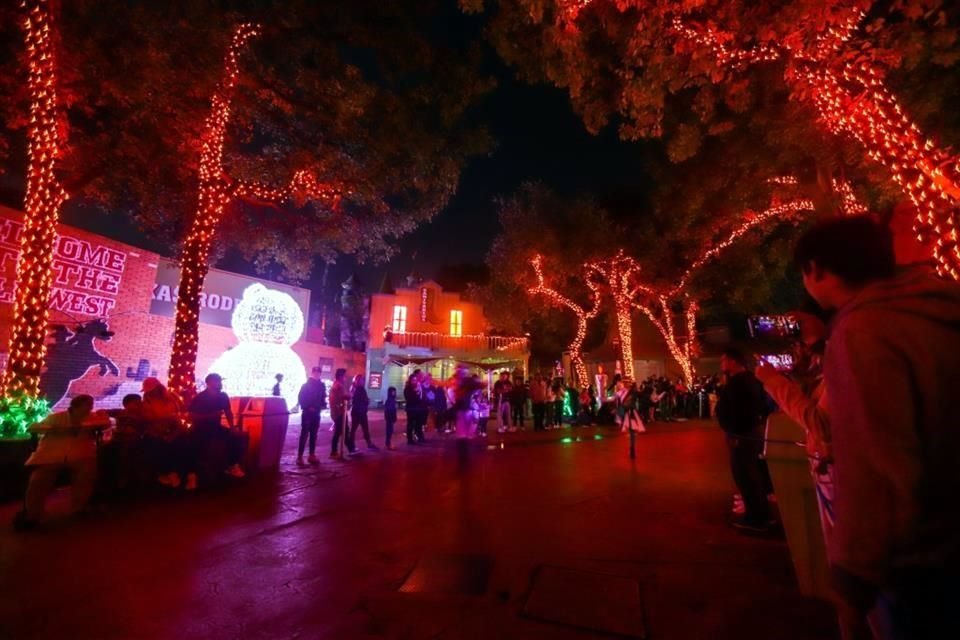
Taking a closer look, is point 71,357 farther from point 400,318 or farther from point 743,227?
point 743,227

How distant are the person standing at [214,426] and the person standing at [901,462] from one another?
750 centimetres

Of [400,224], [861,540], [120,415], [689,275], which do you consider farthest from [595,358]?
[861,540]

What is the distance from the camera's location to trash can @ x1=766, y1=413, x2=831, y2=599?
2846 mm

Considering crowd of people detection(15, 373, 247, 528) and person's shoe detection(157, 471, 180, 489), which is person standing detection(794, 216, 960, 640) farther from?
person's shoe detection(157, 471, 180, 489)

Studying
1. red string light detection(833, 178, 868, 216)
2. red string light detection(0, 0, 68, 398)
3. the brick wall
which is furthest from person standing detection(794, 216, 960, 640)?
the brick wall

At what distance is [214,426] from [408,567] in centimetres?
458

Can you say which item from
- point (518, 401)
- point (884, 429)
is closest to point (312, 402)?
point (518, 401)

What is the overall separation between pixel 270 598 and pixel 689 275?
20.0 metres

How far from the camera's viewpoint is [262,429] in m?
7.97

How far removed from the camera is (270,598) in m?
3.35

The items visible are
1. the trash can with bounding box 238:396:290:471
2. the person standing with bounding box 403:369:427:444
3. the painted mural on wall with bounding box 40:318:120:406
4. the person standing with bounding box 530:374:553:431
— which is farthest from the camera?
the person standing with bounding box 530:374:553:431

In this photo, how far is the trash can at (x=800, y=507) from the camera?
2.85 metres

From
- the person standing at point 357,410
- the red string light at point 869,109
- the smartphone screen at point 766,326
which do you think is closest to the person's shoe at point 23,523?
the person standing at point 357,410

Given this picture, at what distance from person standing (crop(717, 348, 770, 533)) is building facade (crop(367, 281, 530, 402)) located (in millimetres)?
20091
